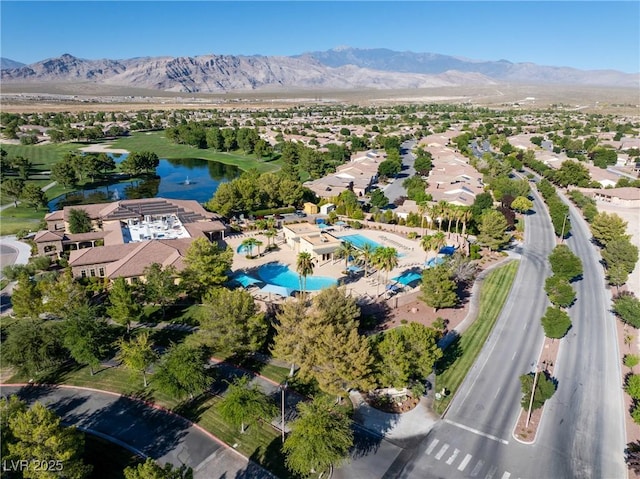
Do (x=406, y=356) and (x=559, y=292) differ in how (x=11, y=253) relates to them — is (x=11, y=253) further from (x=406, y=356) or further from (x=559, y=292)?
(x=559, y=292)

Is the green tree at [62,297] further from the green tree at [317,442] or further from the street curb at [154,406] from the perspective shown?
the green tree at [317,442]

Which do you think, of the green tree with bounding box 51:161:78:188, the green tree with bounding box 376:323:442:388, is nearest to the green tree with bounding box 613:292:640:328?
the green tree with bounding box 376:323:442:388

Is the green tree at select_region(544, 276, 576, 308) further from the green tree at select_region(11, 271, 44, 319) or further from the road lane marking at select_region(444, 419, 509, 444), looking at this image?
the green tree at select_region(11, 271, 44, 319)

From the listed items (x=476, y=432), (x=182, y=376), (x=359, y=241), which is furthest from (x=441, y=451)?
(x=359, y=241)

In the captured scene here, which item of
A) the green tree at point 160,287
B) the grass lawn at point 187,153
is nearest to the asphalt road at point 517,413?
the green tree at point 160,287

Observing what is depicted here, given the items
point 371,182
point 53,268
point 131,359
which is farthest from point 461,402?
point 371,182

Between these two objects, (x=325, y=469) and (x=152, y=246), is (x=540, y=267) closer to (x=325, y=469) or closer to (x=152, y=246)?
(x=325, y=469)
